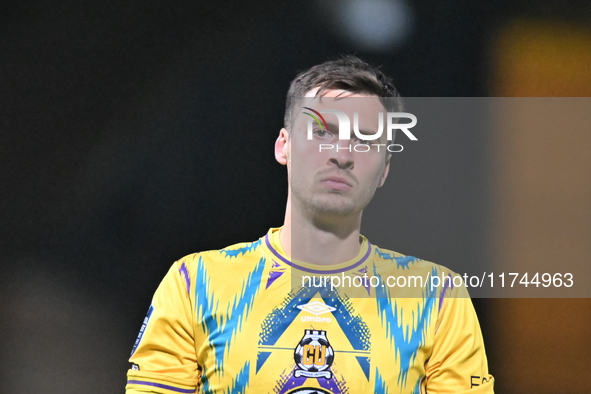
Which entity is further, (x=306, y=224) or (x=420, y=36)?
(x=420, y=36)

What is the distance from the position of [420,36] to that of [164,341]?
1291 mm

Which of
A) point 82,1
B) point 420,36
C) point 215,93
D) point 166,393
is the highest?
point 82,1

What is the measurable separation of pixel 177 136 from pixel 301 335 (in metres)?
0.87

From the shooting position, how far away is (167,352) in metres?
1.29

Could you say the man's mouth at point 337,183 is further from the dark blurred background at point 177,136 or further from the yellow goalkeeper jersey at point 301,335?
the dark blurred background at point 177,136

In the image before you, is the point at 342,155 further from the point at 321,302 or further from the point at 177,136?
the point at 177,136

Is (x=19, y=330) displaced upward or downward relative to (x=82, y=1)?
downward

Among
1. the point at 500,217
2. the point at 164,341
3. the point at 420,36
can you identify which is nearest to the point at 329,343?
the point at 164,341

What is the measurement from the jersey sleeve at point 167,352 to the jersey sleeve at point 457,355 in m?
0.60

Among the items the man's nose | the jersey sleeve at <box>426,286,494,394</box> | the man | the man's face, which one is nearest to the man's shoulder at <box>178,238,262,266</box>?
the man

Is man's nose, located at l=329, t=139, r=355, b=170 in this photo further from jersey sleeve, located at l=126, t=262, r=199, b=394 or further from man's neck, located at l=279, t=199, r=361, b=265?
jersey sleeve, located at l=126, t=262, r=199, b=394

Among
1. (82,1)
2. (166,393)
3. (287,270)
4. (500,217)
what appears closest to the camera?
(166,393)

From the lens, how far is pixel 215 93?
1.84 m

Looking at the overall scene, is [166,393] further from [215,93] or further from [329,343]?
[215,93]
